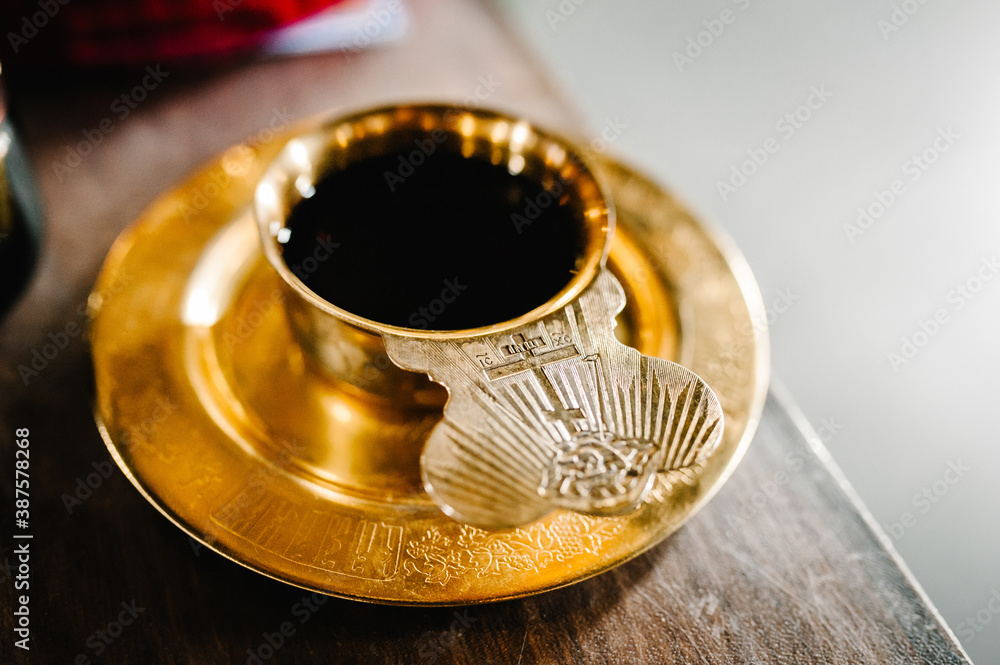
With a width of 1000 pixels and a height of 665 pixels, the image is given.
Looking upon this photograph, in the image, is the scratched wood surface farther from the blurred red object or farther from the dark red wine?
the blurred red object

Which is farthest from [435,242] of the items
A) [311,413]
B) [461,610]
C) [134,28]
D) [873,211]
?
[873,211]

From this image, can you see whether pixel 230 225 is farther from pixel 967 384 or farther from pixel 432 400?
pixel 967 384

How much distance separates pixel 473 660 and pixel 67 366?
1.42 feet

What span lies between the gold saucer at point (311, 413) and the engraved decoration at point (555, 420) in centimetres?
6

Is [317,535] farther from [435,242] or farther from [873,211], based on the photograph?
[873,211]

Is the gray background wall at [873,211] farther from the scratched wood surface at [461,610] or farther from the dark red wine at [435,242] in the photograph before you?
the scratched wood surface at [461,610]

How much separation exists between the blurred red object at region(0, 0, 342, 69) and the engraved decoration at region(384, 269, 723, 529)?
0.66 m

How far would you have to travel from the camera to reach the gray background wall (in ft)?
3.64

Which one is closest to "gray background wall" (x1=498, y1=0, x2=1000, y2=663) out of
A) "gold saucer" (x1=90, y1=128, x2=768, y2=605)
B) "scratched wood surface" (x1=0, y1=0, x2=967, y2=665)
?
→ "gold saucer" (x1=90, y1=128, x2=768, y2=605)

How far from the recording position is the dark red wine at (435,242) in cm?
57

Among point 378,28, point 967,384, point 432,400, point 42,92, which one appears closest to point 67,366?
point 432,400

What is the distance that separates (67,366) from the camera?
60 cm

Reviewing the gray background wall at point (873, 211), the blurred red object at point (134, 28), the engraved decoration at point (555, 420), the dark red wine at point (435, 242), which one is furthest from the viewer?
the gray background wall at point (873, 211)

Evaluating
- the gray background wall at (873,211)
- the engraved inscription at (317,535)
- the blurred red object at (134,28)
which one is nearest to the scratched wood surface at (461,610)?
the engraved inscription at (317,535)
